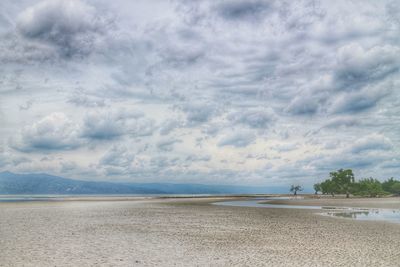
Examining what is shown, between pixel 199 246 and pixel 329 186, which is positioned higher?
pixel 329 186

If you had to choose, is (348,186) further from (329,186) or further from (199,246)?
(199,246)

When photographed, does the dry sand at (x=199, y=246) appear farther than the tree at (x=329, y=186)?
No

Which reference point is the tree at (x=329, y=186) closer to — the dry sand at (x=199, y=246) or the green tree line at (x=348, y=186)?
the green tree line at (x=348, y=186)

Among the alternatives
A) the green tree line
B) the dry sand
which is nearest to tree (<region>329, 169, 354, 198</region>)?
the green tree line

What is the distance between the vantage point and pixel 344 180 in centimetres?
15375

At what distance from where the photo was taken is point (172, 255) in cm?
2325

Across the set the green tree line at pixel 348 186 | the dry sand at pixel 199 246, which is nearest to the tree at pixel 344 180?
the green tree line at pixel 348 186

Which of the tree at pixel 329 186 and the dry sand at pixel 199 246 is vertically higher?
the tree at pixel 329 186

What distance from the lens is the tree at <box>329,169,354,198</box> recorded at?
153 meters

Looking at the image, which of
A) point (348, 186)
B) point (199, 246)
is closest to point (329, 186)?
point (348, 186)

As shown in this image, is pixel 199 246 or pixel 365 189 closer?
pixel 199 246

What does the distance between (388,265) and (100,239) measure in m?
20.7

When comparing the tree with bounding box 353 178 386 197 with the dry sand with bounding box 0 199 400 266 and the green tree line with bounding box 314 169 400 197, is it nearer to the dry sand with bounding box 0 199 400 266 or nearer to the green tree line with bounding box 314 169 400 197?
the green tree line with bounding box 314 169 400 197

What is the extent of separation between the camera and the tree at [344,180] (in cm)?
15312
